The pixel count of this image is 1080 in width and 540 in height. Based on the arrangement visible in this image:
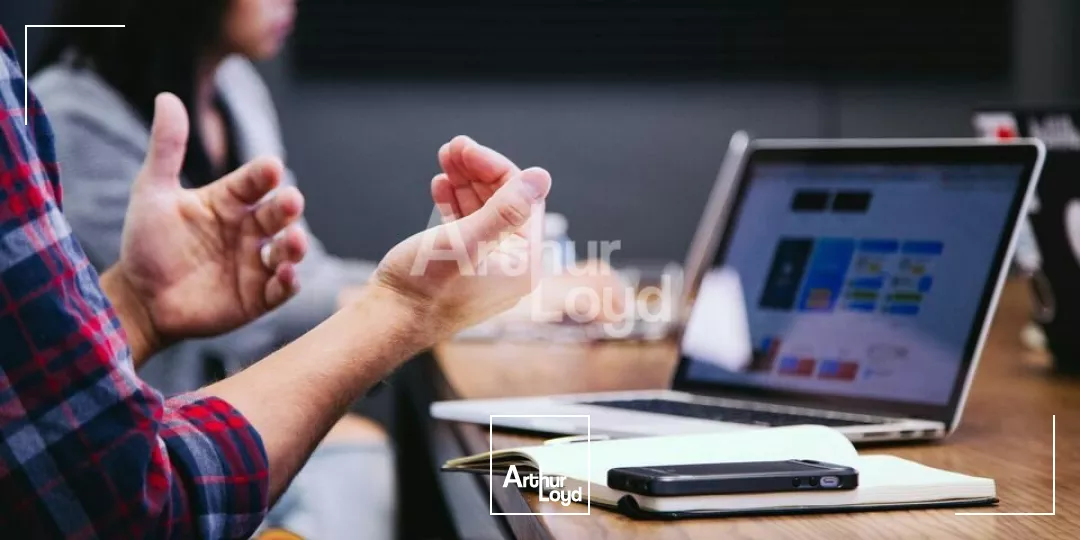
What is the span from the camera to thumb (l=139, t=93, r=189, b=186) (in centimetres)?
124

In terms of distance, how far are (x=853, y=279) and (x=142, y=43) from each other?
1312mm

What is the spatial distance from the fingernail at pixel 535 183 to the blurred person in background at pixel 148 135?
98 centimetres

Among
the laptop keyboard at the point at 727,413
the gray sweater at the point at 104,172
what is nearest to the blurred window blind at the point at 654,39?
the gray sweater at the point at 104,172

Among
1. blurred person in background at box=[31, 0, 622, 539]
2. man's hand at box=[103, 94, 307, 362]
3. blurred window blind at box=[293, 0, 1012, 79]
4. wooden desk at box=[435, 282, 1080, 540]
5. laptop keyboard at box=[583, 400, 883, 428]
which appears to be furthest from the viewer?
blurred window blind at box=[293, 0, 1012, 79]

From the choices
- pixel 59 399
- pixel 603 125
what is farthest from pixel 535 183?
pixel 603 125

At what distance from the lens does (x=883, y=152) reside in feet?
3.96

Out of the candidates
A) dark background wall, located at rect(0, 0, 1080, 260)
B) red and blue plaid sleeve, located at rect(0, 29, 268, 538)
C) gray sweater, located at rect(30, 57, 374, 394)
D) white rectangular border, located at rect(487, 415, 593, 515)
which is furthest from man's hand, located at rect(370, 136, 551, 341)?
dark background wall, located at rect(0, 0, 1080, 260)

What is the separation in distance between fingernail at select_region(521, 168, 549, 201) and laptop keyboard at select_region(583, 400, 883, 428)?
11.1 inches

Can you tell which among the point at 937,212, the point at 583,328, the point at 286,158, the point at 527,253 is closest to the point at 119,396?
the point at 527,253

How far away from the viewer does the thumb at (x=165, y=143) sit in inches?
48.8

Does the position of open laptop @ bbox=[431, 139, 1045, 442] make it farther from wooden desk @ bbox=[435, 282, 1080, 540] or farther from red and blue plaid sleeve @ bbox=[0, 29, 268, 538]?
red and blue plaid sleeve @ bbox=[0, 29, 268, 538]

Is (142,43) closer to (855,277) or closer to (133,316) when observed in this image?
(133,316)

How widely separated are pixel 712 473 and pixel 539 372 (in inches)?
29.1

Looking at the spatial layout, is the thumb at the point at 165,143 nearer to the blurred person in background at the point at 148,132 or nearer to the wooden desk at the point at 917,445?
the wooden desk at the point at 917,445
